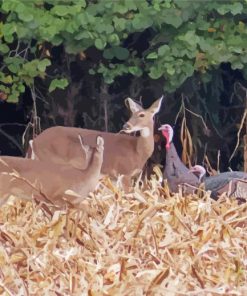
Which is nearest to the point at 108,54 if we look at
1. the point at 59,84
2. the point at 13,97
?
the point at 59,84

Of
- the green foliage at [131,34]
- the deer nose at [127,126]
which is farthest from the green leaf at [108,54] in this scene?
the deer nose at [127,126]

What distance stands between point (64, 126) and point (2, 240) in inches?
164

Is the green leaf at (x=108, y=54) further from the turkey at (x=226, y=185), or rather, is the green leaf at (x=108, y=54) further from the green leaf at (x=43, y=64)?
the turkey at (x=226, y=185)

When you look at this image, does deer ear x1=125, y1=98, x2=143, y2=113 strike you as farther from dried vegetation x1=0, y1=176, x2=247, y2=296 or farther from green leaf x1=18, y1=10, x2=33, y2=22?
dried vegetation x1=0, y1=176, x2=247, y2=296

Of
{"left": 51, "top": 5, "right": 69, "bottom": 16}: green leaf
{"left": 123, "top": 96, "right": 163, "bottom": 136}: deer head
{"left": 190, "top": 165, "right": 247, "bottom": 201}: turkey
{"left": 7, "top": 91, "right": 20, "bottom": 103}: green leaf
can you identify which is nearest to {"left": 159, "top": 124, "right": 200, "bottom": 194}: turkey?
{"left": 190, "top": 165, "right": 247, "bottom": 201}: turkey

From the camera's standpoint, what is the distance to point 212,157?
8.05m

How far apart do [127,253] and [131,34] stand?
4.25 m

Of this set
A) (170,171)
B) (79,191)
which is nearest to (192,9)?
(170,171)

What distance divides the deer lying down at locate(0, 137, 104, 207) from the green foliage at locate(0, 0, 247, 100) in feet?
5.82

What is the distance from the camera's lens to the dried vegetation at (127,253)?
3156mm

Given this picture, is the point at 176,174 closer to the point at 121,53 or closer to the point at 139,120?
the point at 139,120

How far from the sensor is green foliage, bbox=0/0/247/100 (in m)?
7.13

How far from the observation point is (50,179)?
541 centimetres

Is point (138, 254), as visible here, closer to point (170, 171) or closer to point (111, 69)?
point (170, 171)
